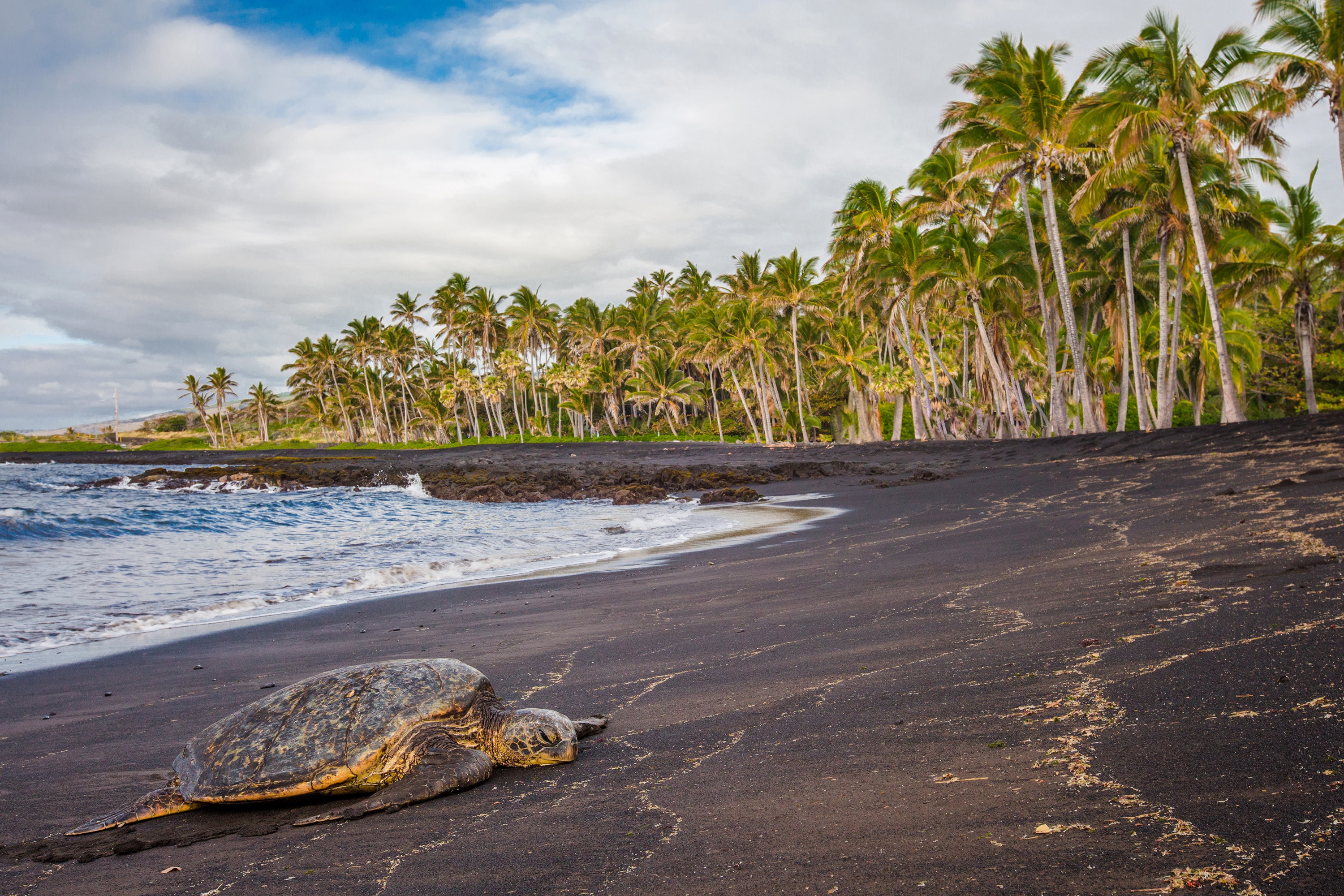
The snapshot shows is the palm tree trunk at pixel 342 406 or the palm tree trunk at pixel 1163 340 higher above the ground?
the palm tree trunk at pixel 342 406

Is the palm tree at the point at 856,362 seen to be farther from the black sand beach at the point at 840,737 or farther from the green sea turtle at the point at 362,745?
the green sea turtle at the point at 362,745

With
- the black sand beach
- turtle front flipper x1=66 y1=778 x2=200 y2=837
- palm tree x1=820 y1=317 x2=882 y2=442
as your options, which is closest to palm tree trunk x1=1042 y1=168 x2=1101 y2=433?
palm tree x1=820 y1=317 x2=882 y2=442

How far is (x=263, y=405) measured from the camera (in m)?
107

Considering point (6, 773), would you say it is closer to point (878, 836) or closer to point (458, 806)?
point (458, 806)

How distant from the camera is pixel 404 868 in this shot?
2.70 meters

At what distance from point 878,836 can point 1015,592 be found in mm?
4055

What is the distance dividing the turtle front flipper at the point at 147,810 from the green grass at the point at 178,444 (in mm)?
98181

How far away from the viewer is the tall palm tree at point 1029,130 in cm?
2369

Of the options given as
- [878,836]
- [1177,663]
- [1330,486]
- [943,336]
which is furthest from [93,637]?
[943,336]

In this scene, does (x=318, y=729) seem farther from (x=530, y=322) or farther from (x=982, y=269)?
(x=530, y=322)

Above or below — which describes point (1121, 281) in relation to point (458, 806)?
above

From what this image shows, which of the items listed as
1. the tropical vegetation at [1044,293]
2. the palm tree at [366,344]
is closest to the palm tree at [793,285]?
the tropical vegetation at [1044,293]

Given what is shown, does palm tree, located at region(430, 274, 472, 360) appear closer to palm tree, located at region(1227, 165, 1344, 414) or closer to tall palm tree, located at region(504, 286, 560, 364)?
tall palm tree, located at region(504, 286, 560, 364)

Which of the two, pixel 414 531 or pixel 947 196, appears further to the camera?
pixel 947 196
